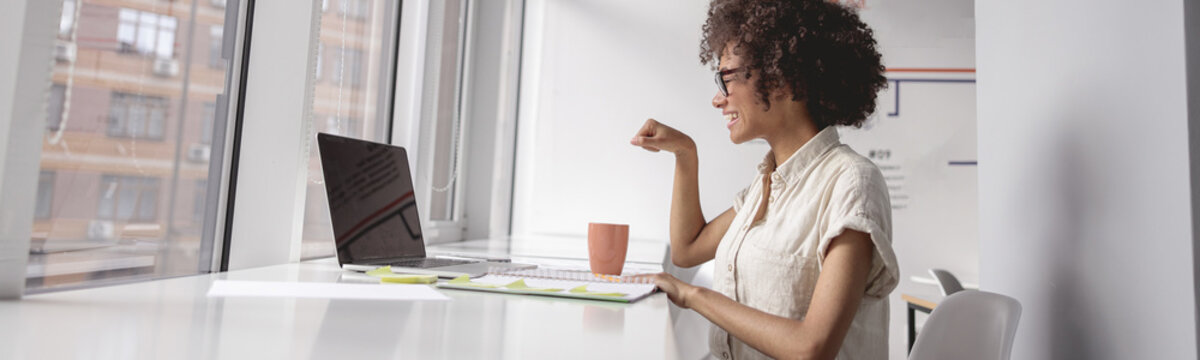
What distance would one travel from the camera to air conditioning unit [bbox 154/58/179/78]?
117 cm

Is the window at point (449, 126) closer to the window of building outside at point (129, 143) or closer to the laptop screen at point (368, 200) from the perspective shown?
the laptop screen at point (368, 200)

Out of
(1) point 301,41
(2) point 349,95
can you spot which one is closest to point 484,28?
(2) point 349,95

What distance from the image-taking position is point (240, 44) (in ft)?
4.49

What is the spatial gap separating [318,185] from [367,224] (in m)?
0.49

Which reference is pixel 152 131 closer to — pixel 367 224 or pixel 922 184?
pixel 367 224

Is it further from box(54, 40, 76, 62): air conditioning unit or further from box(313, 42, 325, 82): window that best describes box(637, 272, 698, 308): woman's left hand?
box(313, 42, 325, 82): window

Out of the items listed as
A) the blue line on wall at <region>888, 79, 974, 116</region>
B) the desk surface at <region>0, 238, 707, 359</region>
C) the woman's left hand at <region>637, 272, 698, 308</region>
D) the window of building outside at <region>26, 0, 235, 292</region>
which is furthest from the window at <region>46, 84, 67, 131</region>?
the blue line on wall at <region>888, 79, 974, 116</region>

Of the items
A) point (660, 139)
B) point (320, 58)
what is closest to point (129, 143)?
point (320, 58)

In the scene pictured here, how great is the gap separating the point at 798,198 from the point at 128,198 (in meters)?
1.07

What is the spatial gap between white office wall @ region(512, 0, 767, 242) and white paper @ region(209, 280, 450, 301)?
7.97 ft

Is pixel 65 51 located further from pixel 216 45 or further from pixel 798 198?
pixel 798 198

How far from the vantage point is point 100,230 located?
111 centimetres

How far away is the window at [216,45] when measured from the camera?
1.29 metres

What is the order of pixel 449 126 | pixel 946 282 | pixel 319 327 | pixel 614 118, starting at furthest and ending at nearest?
pixel 614 118 → pixel 946 282 → pixel 449 126 → pixel 319 327
